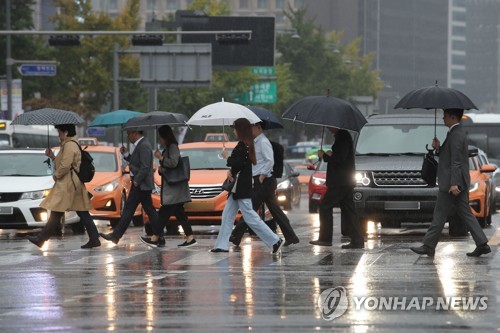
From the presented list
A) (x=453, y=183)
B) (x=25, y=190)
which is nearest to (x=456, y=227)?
(x=453, y=183)

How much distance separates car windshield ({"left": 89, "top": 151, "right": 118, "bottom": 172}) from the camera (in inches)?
1043

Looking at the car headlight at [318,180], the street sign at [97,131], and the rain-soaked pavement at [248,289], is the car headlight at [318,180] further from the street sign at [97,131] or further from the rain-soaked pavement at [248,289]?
the street sign at [97,131]

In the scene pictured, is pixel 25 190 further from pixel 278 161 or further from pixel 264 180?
pixel 264 180

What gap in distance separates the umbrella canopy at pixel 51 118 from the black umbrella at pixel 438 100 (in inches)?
178

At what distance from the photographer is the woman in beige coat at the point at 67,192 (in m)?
18.9

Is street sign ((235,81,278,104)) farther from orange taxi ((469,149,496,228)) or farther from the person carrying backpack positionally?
the person carrying backpack

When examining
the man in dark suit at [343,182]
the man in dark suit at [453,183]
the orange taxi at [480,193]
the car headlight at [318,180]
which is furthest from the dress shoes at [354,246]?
the car headlight at [318,180]

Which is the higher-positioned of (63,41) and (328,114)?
(63,41)

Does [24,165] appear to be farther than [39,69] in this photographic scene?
No

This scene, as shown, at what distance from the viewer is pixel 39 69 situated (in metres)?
50.4

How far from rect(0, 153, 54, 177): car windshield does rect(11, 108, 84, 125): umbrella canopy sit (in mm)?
2963

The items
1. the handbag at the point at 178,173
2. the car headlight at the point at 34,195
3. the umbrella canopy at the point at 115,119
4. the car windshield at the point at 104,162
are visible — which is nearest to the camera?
the handbag at the point at 178,173

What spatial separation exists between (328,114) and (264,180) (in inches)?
50.8

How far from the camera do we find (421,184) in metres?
20.9
